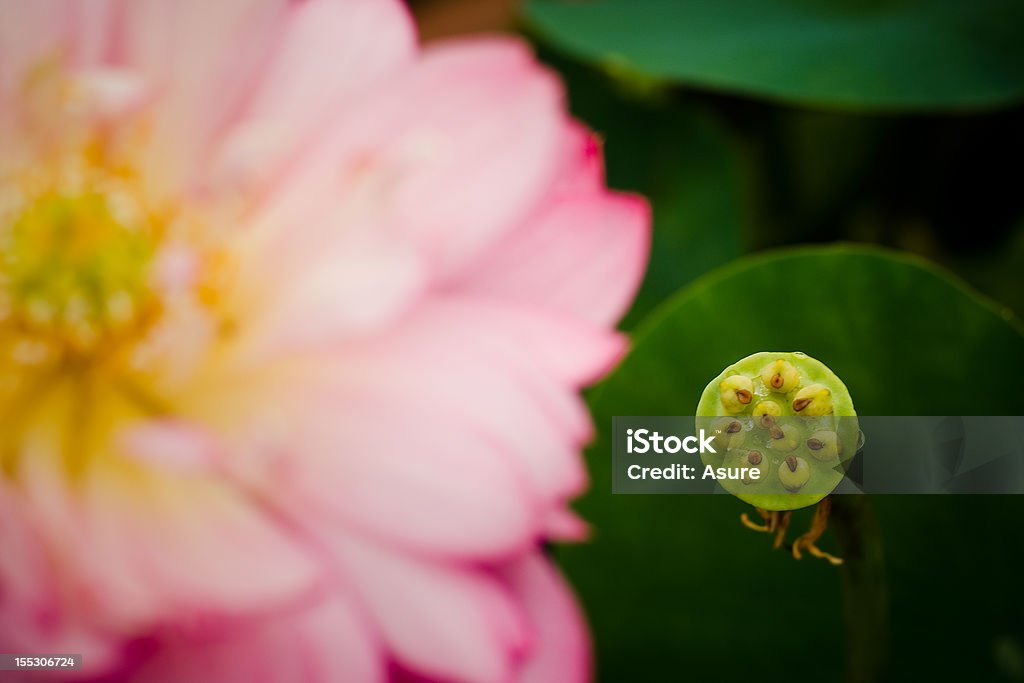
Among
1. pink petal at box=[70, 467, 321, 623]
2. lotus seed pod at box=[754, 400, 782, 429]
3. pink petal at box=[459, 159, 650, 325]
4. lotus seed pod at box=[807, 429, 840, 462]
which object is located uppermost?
pink petal at box=[459, 159, 650, 325]

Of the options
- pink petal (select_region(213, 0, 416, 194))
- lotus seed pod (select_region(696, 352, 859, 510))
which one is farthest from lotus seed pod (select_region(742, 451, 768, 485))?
pink petal (select_region(213, 0, 416, 194))

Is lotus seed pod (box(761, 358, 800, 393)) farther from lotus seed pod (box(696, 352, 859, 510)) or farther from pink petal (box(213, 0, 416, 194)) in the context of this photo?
pink petal (box(213, 0, 416, 194))

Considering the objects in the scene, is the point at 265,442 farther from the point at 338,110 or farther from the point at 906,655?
the point at 906,655

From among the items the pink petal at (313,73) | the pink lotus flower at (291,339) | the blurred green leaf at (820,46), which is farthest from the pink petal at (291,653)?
the blurred green leaf at (820,46)

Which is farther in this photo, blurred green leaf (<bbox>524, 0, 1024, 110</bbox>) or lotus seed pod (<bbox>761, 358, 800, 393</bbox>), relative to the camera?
blurred green leaf (<bbox>524, 0, 1024, 110</bbox>)

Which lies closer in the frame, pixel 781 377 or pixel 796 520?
pixel 781 377

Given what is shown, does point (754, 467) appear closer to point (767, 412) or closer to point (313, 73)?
point (767, 412)

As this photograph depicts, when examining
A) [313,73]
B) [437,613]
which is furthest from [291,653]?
[313,73]
